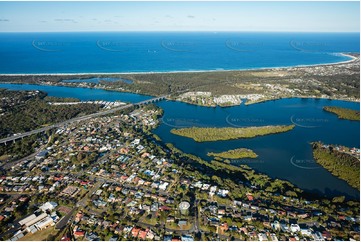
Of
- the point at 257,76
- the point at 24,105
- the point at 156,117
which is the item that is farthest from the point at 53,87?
the point at 257,76

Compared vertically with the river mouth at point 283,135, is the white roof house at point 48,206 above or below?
above

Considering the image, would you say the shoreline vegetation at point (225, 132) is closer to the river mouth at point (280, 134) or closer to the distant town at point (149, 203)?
the river mouth at point (280, 134)

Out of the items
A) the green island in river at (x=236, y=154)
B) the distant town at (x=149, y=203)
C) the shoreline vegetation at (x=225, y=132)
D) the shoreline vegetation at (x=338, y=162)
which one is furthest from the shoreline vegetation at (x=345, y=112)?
the distant town at (x=149, y=203)

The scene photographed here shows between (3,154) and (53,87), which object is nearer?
(3,154)

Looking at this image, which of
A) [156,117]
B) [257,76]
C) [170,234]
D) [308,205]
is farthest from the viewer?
[257,76]

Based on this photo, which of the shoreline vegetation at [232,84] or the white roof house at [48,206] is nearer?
the white roof house at [48,206]

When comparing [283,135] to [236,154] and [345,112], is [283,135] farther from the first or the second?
[345,112]

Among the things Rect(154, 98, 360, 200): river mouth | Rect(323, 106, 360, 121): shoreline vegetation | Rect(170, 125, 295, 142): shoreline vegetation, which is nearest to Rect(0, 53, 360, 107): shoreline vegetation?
Rect(154, 98, 360, 200): river mouth

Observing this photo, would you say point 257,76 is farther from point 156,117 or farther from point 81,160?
point 81,160
